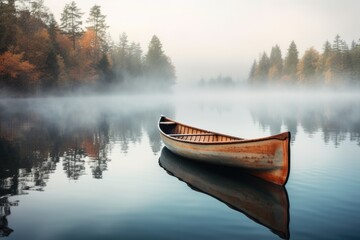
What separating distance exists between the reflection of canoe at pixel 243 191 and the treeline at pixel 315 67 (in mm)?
81026

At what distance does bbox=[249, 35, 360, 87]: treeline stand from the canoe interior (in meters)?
75.2

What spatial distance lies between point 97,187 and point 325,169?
975 centimetres

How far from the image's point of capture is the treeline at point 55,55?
163 feet

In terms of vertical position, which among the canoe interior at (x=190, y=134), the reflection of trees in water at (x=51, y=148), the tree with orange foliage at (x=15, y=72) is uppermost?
the tree with orange foliage at (x=15, y=72)

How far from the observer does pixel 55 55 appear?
5600cm

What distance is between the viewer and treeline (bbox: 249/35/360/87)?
83.2m

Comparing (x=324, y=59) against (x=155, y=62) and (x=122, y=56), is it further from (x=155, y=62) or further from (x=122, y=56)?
(x=122, y=56)

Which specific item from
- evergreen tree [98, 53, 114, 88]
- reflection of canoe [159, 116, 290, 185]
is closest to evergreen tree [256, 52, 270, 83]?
evergreen tree [98, 53, 114, 88]

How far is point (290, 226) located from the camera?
26.8 ft

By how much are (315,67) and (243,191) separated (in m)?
93.7

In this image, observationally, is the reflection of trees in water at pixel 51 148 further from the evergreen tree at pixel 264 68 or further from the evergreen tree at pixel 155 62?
the evergreen tree at pixel 264 68

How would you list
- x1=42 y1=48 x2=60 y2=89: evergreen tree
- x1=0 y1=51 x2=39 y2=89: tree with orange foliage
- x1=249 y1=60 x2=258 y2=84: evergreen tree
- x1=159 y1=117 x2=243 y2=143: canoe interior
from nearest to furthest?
1. x1=159 y1=117 x2=243 y2=143: canoe interior
2. x1=0 y1=51 x2=39 y2=89: tree with orange foliage
3. x1=42 y1=48 x2=60 y2=89: evergreen tree
4. x1=249 y1=60 x2=258 y2=84: evergreen tree

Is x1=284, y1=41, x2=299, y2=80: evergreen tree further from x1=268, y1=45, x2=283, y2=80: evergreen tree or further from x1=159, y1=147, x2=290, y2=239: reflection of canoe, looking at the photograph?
x1=159, y1=147, x2=290, y2=239: reflection of canoe

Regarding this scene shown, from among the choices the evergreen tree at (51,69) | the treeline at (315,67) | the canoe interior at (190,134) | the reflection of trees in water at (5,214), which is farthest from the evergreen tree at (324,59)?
the reflection of trees in water at (5,214)
